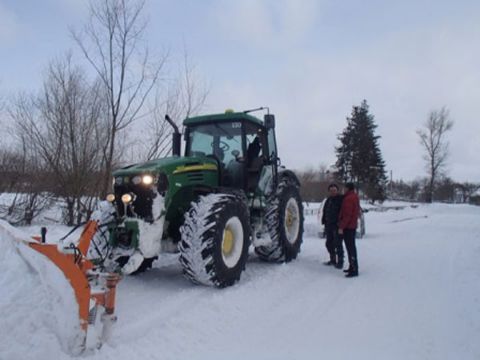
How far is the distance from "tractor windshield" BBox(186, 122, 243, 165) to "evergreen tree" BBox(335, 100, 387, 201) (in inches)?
1274

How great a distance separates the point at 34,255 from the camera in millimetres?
3131

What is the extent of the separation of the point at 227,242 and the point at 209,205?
0.72 m

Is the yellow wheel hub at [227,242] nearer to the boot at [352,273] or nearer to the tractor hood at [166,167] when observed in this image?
the tractor hood at [166,167]

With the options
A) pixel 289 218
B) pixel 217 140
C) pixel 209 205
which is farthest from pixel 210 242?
pixel 289 218

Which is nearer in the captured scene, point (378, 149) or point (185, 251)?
Answer: point (185, 251)

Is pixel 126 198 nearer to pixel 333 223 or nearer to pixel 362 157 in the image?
pixel 333 223

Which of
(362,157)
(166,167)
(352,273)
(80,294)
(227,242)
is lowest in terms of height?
(352,273)

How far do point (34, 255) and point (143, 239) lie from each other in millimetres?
1591

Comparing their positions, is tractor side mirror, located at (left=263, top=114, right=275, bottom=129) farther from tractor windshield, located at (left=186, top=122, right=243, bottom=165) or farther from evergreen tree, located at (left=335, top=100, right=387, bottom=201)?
evergreen tree, located at (left=335, top=100, right=387, bottom=201)

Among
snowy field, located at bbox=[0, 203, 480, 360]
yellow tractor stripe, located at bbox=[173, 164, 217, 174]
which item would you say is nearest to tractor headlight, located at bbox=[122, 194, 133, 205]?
yellow tractor stripe, located at bbox=[173, 164, 217, 174]

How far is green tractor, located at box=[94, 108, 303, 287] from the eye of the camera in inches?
187

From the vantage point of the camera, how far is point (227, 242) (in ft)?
17.7

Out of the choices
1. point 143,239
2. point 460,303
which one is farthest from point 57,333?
point 460,303

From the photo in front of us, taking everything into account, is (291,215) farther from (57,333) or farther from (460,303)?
(57,333)
